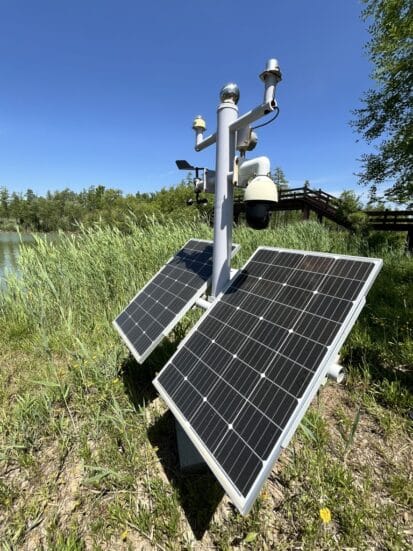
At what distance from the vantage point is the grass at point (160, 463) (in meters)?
1.79

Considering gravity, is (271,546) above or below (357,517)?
below

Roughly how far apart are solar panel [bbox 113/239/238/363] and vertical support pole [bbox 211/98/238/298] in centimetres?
24

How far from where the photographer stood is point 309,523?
5.90ft

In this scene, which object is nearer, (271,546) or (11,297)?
(271,546)

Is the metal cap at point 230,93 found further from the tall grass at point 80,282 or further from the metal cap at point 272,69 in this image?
the tall grass at point 80,282

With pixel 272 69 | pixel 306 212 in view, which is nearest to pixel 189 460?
pixel 272 69

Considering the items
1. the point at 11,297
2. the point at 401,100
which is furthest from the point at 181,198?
the point at 11,297

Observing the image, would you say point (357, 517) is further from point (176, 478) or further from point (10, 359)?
point (10, 359)

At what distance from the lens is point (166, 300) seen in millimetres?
2977

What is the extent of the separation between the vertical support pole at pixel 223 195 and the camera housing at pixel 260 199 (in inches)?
16.7

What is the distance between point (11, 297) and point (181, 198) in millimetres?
44246

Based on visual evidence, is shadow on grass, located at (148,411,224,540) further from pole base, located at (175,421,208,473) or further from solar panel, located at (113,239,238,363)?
solar panel, located at (113,239,238,363)

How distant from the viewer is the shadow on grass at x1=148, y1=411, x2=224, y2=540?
189 cm

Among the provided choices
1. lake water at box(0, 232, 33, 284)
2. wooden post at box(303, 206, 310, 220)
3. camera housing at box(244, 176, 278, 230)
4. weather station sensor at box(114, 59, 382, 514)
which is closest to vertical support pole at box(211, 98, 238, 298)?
weather station sensor at box(114, 59, 382, 514)
